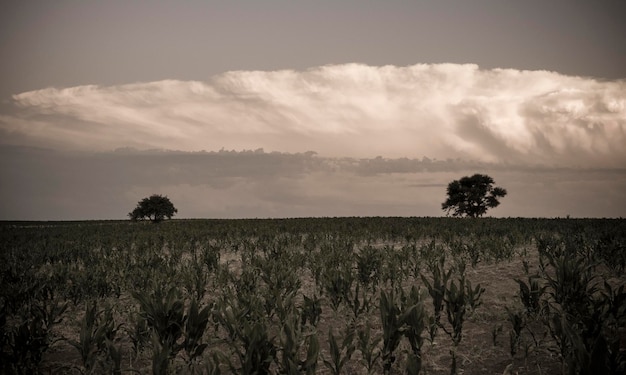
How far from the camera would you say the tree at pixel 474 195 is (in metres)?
59.7

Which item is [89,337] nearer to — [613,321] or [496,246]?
[613,321]

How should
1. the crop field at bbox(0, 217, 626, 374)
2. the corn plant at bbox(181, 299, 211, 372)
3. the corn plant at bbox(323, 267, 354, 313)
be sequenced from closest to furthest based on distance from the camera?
the crop field at bbox(0, 217, 626, 374)
the corn plant at bbox(181, 299, 211, 372)
the corn plant at bbox(323, 267, 354, 313)

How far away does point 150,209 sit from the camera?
68.2 m

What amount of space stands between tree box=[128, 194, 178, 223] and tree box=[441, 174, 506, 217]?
1873 inches

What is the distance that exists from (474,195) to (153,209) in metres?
52.4

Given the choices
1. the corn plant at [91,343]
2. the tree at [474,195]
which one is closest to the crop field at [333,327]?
the corn plant at [91,343]

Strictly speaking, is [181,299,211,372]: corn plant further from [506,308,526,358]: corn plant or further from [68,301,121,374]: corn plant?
[506,308,526,358]: corn plant

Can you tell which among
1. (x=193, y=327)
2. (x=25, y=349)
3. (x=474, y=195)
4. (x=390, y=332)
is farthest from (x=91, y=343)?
(x=474, y=195)

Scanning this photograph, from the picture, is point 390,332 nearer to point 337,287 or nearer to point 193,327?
point 337,287

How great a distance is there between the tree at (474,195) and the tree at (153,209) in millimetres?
47563

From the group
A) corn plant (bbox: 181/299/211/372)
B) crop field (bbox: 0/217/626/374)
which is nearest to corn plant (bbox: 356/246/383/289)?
crop field (bbox: 0/217/626/374)

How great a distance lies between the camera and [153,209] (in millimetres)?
68250

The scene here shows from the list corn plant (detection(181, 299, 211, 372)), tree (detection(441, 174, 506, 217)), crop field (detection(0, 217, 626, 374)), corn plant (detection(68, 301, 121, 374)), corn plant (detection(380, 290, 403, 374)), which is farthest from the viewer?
tree (detection(441, 174, 506, 217))

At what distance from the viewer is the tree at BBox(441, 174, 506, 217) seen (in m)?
59.7
